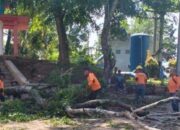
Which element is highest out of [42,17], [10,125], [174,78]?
[42,17]

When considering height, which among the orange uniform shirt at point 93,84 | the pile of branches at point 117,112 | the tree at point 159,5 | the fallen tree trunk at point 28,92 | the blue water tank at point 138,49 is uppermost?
the tree at point 159,5

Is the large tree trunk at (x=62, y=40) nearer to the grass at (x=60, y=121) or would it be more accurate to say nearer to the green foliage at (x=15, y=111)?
the green foliage at (x=15, y=111)

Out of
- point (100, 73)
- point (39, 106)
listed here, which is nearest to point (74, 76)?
point (100, 73)

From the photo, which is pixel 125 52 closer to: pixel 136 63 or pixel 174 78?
pixel 136 63

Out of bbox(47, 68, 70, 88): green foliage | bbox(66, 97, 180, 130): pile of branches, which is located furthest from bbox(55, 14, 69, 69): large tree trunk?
bbox(66, 97, 180, 130): pile of branches

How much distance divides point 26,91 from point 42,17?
10.6 meters

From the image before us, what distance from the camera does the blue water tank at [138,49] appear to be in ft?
127

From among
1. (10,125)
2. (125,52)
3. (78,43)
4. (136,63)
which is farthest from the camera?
(125,52)

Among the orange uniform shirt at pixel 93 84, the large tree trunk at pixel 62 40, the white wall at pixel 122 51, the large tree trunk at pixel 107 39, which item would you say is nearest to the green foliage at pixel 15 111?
the orange uniform shirt at pixel 93 84

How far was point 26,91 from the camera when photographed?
19094 mm

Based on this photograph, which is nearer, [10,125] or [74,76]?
[10,125]

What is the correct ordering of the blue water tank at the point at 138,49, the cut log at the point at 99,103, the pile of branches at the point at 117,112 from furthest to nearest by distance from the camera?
the blue water tank at the point at 138,49, the cut log at the point at 99,103, the pile of branches at the point at 117,112

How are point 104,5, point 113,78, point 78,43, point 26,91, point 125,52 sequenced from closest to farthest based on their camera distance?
point 26,91 < point 104,5 < point 113,78 < point 78,43 < point 125,52

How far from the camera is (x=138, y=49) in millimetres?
39375
